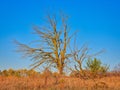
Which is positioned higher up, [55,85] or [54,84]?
[54,84]

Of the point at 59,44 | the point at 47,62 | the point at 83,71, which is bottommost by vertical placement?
the point at 83,71

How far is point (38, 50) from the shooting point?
3212 centimetres

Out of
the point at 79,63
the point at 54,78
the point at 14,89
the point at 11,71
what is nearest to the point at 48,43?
the point at 11,71

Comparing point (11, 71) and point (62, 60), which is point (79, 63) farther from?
point (62, 60)

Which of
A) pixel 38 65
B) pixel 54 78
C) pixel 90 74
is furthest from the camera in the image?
pixel 38 65

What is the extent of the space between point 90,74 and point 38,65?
1487cm

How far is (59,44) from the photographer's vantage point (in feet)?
108

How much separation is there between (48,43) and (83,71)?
15.2 metres

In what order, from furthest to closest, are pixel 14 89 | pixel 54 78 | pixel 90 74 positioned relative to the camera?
1. pixel 90 74
2. pixel 54 78
3. pixel 14 89

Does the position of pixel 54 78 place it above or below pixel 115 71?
below

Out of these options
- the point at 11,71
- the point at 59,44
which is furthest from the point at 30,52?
the point at 11,71

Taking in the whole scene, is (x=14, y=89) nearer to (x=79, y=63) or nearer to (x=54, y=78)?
(x=54, y=78)

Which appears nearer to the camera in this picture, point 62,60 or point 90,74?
point 90,74

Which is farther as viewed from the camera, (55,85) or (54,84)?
(54,84)
